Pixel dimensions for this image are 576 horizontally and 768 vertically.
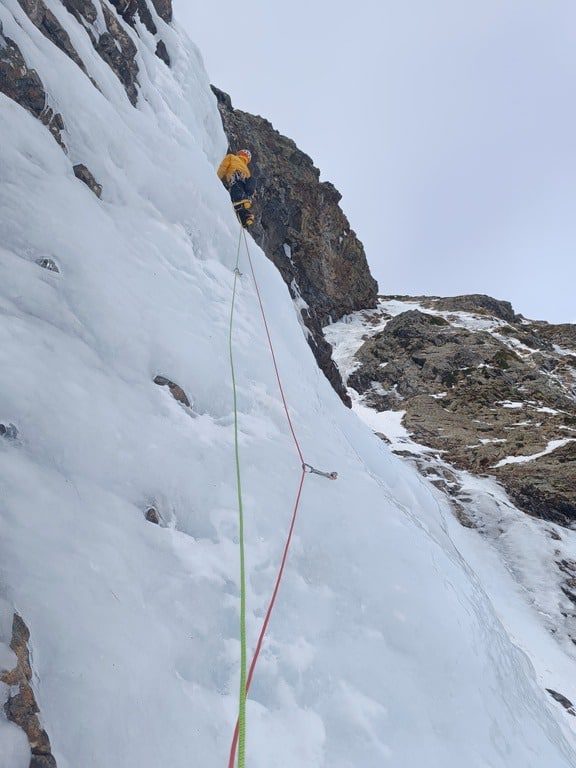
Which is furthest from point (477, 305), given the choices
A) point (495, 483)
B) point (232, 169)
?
point (232, 169)

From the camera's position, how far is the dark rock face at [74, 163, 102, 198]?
5820mm

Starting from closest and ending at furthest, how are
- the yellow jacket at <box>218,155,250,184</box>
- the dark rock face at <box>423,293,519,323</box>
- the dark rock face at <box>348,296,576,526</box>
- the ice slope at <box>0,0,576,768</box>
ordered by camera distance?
the ice slope at <box>0,0,576,768</box> → the yellow jacket at <box>218,155,250,184</box> → the dark rock face at <box>348,296,576,526</box> → the dark rock face at <box>423,293,519,323</box>

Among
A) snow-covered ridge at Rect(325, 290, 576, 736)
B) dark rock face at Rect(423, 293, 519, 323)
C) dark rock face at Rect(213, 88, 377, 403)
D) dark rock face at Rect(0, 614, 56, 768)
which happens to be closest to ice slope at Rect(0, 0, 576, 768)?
dark rock face at Rect(0, 614, 56, 768)

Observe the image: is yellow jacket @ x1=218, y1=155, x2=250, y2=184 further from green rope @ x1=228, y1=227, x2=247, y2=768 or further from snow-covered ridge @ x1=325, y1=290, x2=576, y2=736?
snow-covered ridge @ x1=325, y1=290, x2=576, y2=736

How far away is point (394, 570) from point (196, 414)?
235 centimetres

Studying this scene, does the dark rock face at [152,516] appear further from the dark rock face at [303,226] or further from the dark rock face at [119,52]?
the dark rock face at [303,226]

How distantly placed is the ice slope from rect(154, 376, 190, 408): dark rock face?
3.7 inches

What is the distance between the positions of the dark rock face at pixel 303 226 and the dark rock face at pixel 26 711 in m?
27.9

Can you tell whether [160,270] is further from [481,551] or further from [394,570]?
[481,551]

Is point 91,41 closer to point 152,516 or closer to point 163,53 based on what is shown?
point 163,53

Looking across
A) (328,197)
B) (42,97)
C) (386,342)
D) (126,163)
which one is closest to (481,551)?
(126,163)

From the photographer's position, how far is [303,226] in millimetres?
35219

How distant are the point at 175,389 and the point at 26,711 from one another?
3.08m

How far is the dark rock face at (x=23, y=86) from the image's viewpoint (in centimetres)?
571
